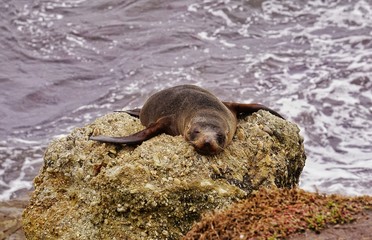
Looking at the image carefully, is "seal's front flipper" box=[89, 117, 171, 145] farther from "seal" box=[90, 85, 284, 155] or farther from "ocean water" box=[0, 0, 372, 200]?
"ocean water" box=[0, 0, 372, 200]

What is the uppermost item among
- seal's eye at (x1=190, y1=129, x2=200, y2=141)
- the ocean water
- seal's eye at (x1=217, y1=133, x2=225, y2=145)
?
seal's eye at (x1=217, y1=133, x2=225, y2=145)

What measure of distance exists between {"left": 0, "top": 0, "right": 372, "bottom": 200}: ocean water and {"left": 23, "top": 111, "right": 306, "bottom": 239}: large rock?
9.55ft

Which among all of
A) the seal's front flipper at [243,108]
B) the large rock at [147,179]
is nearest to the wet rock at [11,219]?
the large rock at [147,179]

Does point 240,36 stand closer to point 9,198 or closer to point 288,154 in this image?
point 9,198

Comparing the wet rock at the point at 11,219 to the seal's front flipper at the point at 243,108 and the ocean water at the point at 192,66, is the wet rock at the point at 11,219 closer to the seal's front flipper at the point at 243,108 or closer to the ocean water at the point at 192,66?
the ocean water at the point at 192,66

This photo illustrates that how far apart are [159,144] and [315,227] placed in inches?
72.2

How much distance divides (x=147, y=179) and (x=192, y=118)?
1013mm

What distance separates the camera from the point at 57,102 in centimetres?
1196

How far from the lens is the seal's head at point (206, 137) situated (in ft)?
16.5

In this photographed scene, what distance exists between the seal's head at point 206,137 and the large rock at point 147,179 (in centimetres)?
6

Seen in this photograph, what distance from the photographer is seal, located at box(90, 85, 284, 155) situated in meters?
5.21

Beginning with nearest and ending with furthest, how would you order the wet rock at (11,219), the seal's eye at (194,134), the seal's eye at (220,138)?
the seal's eye at (220,138) < the seal's eye at (194,134) < the wet rock at (11,219)

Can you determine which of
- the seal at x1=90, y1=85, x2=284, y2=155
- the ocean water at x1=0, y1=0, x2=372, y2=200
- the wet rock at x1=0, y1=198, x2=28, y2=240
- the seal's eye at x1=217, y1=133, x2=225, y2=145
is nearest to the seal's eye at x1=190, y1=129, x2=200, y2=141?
the seal at x1=90, y1=85, x2=284, y2=155

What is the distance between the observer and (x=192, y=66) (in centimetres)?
1312
